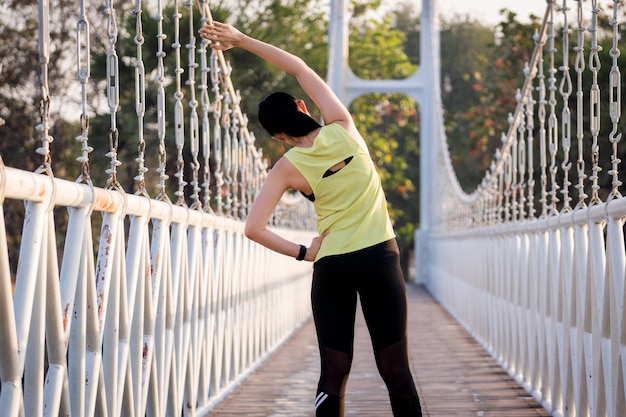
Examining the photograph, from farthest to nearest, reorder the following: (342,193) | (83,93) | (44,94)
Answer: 1. (342,193)
2. (83,93)
3. (44,94)

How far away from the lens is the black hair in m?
4.08

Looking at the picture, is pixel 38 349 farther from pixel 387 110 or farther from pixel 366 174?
pixel 387 110

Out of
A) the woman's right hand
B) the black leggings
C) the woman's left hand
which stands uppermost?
A: the woman's right hand

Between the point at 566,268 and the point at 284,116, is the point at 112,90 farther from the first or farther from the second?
the point at 566,268

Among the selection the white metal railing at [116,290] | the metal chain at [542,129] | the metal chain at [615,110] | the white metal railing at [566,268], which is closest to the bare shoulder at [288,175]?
the white metal railing at [116,290]

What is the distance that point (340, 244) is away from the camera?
4.03 m

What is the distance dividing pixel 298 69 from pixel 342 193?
44 cm

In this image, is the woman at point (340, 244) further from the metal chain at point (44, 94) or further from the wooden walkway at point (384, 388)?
the wooden walkway at point (384, 388)

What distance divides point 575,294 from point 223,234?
204 centimetres

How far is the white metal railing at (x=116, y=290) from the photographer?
3.28 metres

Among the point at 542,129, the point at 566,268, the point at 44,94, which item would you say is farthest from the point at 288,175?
the point at 542,129

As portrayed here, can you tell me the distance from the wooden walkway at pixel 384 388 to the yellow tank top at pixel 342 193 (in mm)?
2241

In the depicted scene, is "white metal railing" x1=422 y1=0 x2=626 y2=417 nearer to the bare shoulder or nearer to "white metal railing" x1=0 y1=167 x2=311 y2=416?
the bare shoulder

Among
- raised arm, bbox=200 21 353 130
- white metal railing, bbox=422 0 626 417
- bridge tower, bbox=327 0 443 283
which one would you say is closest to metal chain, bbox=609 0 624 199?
white metal railing, bbox=422 0 626 417
